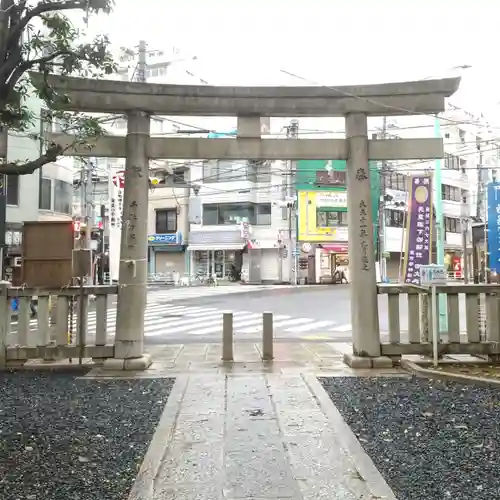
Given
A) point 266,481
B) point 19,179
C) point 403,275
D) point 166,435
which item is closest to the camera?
point 266,481

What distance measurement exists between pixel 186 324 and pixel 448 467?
41.5 ft

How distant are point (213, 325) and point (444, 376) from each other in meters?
9.36

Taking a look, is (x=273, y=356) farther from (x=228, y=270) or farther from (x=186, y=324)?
(x=228, y=270)

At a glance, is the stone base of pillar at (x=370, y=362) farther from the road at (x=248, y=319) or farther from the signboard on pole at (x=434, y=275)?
the road at (x=248, y=319)

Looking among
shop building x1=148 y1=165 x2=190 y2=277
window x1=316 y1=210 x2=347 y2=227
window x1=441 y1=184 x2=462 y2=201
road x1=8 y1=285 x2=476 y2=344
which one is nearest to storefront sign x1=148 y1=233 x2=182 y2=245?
shop building x1=148 y1=165 x2=190 y2=277

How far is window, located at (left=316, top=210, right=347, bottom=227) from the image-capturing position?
41.8 m

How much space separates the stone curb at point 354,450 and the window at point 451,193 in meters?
44.8

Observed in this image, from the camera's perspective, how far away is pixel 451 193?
4884 cm

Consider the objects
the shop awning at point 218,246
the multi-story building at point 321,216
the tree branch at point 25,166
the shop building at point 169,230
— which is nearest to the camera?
the tree branch at point 25,166

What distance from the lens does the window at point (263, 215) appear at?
42.4m

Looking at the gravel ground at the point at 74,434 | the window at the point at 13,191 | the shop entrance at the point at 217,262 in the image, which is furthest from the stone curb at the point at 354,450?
the shop entrance at the point at 217,262

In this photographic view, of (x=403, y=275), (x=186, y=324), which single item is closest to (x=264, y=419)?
(x=403, y=275)

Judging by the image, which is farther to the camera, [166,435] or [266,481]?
[166,435]

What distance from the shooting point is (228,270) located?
143 feet
